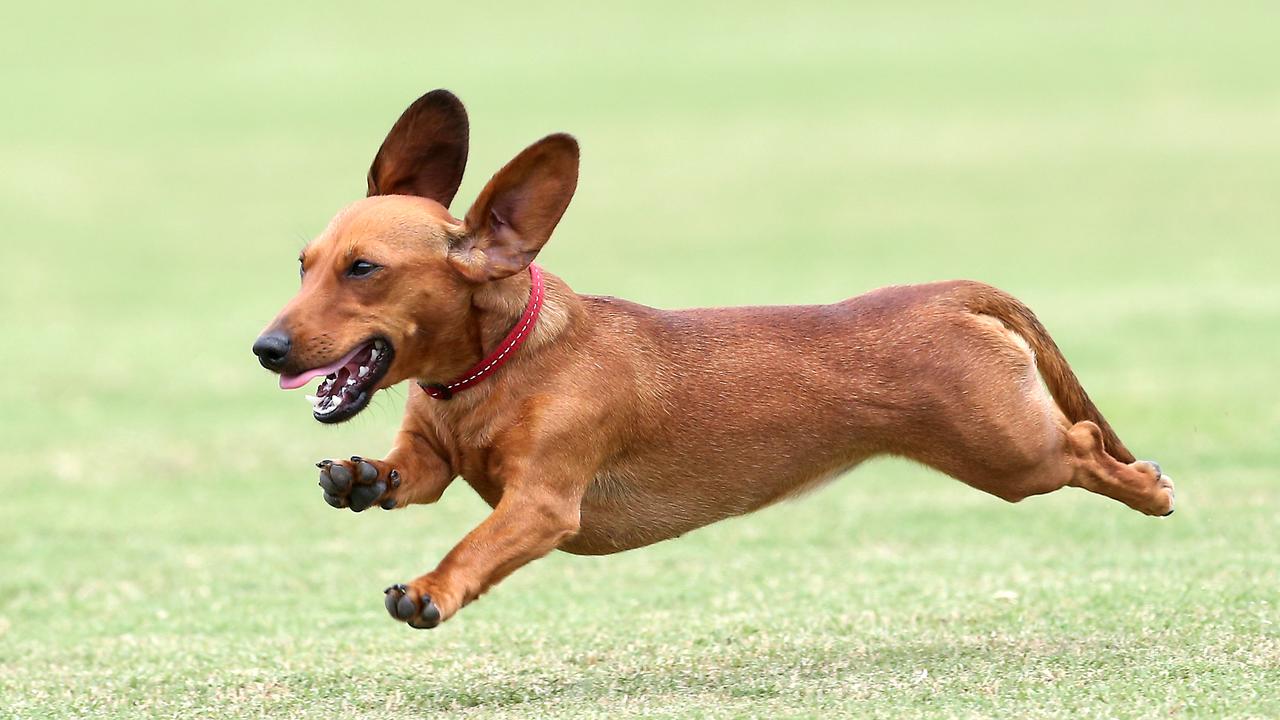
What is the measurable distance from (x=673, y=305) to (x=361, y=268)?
14645mm

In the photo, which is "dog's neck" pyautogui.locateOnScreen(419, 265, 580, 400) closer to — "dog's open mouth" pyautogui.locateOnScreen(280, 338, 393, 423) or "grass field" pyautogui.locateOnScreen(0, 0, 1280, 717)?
"dog's open mouth" pyautogui.locateOnScreen(280, 338, 393, 423)

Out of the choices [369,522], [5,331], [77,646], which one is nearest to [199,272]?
[5,331]

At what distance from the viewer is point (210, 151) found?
105 feet

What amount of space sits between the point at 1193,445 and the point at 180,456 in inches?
304

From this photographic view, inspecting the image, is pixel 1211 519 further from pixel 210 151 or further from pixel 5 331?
pixel 210 151

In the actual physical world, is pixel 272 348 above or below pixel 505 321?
below

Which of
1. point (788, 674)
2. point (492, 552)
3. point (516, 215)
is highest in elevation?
point (516, 215)

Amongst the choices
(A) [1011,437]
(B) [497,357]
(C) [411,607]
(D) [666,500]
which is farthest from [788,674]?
(C) [411,607]

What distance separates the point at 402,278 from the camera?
21.0ft

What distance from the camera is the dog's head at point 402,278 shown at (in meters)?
6.22

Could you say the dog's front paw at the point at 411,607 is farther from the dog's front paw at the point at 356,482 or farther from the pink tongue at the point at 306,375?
the pink tongue at the point at 306,375

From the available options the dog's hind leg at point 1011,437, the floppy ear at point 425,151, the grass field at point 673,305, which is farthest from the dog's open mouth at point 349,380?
the dog's hind leg at point 1011,437

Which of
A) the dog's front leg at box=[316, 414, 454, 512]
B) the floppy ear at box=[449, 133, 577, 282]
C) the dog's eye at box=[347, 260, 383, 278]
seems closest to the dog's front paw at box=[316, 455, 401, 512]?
the dog's front leg at box=[316, 414, 454, 512]

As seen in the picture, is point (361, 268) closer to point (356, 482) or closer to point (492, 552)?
point (356, 482)
